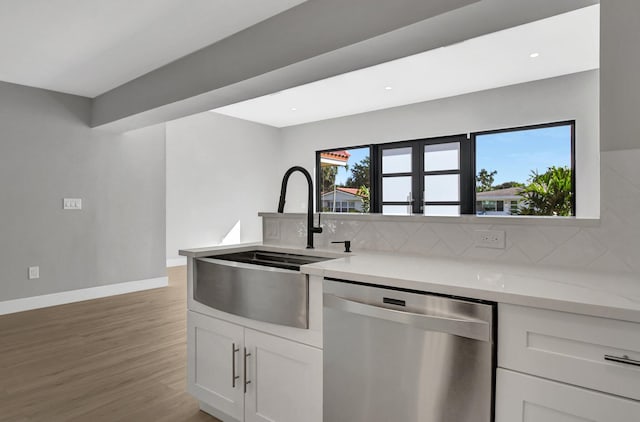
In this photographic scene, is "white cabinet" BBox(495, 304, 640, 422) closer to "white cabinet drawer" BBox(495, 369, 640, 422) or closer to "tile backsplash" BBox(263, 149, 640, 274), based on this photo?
"white cabinet drawer" BBox(495, 369, 640, 422)

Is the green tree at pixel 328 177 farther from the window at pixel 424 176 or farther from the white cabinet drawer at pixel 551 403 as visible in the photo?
the white cabinet drawer at pixel 551 403

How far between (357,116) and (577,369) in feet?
21.4

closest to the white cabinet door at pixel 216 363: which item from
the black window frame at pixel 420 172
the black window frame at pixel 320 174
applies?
the black window frame at pixel 420 172

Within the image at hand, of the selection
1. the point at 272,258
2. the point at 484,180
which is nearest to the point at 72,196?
the point at 272,258

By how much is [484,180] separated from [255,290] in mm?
5149

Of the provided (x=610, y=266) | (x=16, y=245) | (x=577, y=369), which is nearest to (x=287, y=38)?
(x=610, y=266)

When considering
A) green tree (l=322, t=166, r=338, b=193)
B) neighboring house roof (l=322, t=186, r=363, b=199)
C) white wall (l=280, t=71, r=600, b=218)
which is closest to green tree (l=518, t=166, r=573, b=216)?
white wall (l=280, t=71, r=600, b=218)

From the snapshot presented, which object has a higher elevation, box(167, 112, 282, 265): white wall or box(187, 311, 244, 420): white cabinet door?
box(167, 112, 282, 265): white wall

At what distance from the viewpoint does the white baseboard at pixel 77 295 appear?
12.6 ft

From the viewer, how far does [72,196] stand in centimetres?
426

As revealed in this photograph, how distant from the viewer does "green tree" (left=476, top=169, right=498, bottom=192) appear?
570 centimetres

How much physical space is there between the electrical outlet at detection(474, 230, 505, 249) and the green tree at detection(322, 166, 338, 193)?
20.2 ft

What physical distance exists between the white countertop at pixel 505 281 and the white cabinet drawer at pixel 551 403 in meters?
0.21

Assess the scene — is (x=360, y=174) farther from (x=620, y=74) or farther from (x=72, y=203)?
(x=620, y=74)
